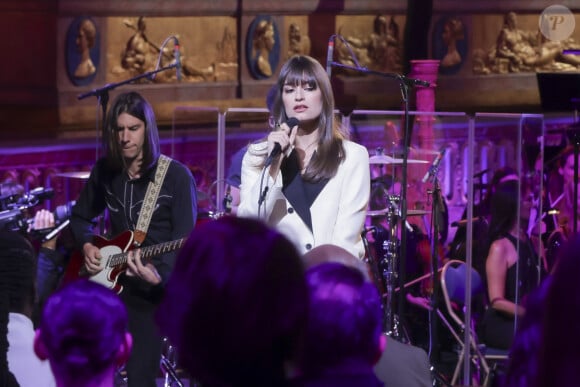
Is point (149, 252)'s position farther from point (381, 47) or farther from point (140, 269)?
point (381, 47)

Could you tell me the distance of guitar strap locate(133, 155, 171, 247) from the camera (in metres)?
4.43

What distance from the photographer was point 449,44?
10.6 meters

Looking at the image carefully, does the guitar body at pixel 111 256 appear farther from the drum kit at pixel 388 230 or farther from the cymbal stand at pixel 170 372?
the drum kit at pixel 388 230

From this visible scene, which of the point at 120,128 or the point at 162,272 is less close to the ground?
the point at 120,128

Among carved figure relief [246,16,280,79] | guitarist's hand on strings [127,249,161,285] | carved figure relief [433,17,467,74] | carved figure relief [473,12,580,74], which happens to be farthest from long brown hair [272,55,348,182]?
carved figure relief [473,12,580,74]

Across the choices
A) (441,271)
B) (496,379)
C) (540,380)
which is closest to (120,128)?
(441,271)

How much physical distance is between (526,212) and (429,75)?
3283 mm

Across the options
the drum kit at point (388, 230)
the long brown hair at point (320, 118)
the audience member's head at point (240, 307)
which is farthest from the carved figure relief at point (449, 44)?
the audience member's head at point (240, 307)

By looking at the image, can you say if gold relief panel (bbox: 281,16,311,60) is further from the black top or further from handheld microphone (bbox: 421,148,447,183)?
the black top

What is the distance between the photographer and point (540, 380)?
1.41 m

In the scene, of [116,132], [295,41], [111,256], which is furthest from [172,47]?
[111,256]

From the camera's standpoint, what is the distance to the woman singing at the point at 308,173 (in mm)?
3760

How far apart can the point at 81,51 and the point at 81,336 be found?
22.4 ft

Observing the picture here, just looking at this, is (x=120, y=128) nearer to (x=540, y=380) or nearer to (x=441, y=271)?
(x=441, y=271)
